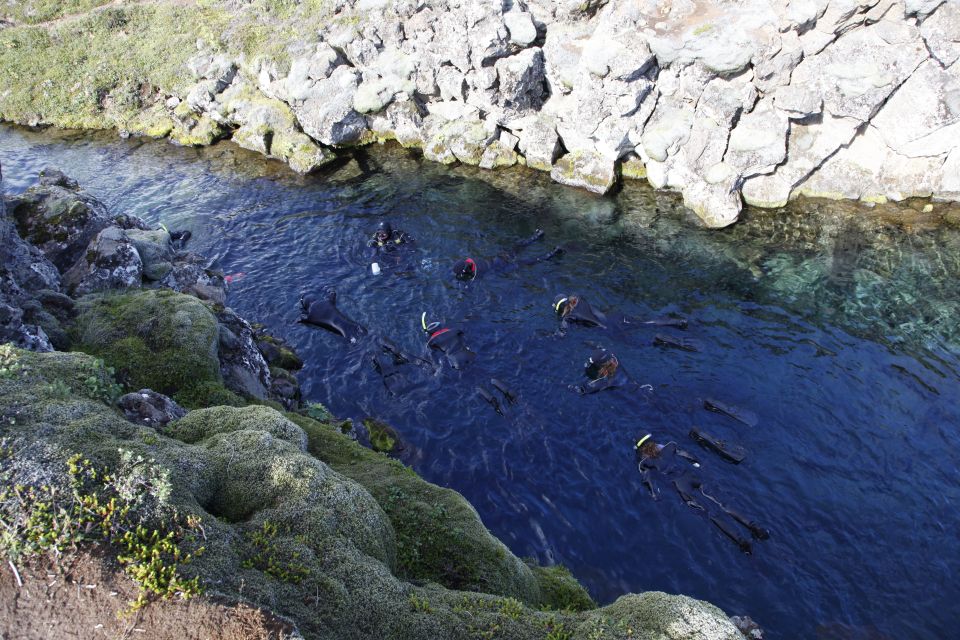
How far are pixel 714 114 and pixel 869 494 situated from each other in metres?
18.2

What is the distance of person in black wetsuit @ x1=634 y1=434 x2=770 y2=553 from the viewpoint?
14125 mm

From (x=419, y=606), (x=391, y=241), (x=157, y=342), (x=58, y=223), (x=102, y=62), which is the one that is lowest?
(x=391, y=241)

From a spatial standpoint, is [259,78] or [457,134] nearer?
[457,134]

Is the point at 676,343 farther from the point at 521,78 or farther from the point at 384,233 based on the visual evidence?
the point at 521,78

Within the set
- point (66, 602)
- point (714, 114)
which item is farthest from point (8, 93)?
point (66, 602)

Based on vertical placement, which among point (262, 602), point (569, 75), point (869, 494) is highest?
point (569, 75)

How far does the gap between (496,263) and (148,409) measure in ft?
52.9

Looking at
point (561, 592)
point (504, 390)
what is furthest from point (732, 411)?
point (561, 592)

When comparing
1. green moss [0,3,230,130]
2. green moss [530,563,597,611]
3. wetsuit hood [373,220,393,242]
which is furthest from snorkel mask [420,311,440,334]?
green moss [0,3,230,130]

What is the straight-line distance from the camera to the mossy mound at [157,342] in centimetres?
1324

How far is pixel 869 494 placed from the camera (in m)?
15.0

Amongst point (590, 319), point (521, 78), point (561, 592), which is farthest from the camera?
point (521, 78)

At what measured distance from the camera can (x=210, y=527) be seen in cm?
752

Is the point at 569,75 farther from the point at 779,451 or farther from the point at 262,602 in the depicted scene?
the point at 262,602
